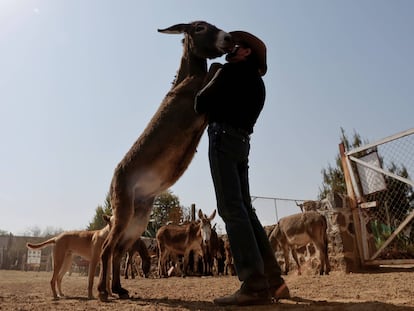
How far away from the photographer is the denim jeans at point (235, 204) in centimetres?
236

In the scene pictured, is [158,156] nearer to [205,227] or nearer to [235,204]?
[235,204]

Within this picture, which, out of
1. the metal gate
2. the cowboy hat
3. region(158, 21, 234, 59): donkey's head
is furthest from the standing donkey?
→ the metal gate

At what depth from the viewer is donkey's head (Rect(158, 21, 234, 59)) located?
3923mm

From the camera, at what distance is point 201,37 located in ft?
13.5

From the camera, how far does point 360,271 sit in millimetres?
7098

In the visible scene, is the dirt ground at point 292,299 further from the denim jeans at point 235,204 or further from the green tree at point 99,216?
the green tree at point 99,216

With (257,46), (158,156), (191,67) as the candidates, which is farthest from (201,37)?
(158,156)

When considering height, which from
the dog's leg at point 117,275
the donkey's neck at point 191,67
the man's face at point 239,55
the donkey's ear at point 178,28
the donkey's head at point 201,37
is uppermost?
the donkey's ear at point 178,28

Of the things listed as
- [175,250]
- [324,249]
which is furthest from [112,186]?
[175,250]

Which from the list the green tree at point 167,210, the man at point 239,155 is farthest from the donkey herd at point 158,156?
the green tree at point 167,210

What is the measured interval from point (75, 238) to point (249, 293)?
12.5 ft

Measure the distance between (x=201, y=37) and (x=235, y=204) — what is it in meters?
2.40

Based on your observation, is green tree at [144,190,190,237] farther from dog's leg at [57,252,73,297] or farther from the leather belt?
the leather belt

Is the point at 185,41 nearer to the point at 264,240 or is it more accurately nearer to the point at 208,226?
the point at 264,240
